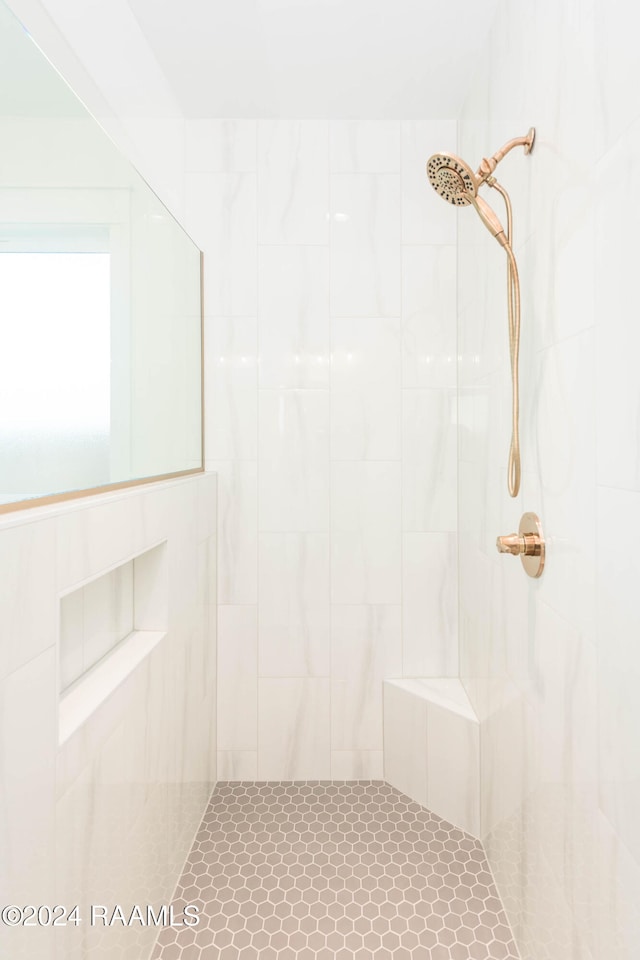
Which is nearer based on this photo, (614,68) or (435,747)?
(614,68)

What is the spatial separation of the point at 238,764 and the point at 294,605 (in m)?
0.60

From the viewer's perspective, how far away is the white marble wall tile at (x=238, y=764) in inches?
77.8

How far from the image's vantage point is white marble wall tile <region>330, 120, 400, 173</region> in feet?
6.42

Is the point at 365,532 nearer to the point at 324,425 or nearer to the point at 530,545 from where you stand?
the point at 324,425

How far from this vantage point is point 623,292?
31.4 inches

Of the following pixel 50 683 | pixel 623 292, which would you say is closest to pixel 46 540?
pixel 50 683

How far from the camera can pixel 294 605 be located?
6.51 ft

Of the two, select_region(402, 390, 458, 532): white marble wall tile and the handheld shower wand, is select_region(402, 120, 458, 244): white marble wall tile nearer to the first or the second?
select_region(402, 390, 458, 532): white marble wall tile

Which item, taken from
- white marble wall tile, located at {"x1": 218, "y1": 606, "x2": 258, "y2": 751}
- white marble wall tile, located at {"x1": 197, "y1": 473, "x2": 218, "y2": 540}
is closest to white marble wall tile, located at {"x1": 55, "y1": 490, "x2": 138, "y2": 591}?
white marble wall tile, located at {"x1": 197, "y1": 473, "x2": 218, "y2": 540}

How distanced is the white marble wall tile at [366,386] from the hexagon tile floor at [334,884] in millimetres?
1183

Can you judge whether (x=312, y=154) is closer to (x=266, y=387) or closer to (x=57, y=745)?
(x=266, y=387)

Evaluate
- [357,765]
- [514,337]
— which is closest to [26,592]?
[514,337]

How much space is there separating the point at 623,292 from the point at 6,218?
2.80 feet

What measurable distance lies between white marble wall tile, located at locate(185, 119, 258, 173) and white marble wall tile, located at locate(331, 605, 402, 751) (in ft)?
5.29
